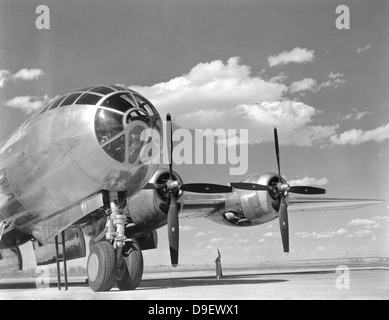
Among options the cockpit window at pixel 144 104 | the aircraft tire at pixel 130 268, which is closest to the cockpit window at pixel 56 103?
the cockpit window at pixel 144 104

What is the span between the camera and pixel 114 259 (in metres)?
11.2

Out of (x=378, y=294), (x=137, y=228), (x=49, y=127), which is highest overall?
(x=49, y=127)

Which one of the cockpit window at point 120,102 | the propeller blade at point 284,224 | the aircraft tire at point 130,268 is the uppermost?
the cockpit window at point 120,102

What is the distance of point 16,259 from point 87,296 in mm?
6185

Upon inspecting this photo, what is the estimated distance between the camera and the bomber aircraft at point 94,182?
1087 centimetres

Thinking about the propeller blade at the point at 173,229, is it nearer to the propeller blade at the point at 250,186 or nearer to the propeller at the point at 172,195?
the propeller at the point at 172,195

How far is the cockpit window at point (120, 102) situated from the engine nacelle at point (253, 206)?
698 centimetres

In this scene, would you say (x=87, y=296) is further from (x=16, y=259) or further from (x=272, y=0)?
(x=272, y=0)

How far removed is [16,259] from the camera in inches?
623

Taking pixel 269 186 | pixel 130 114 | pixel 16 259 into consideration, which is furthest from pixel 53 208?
pixel 269 186

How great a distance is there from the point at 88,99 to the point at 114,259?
358cm

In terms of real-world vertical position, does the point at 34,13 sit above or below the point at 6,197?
above

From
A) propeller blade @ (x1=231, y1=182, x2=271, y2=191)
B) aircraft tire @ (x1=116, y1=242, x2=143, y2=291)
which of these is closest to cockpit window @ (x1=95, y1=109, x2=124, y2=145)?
aircraft tire @ (x1=116, y1=242, x2=143, y2=291)
